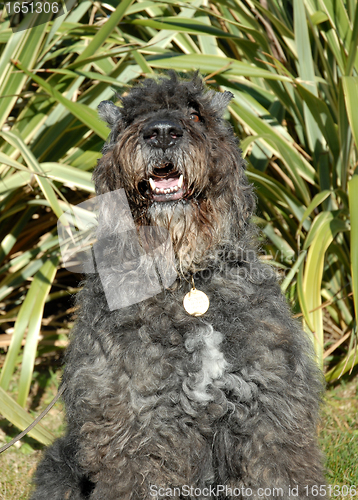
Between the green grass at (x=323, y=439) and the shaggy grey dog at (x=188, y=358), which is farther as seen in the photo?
the green grass at (x=323, y=439)

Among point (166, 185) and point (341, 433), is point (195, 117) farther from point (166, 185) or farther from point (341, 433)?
point (341, 433)

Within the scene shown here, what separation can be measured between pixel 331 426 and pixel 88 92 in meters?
3.04

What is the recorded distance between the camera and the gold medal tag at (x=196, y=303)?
2312 millimetres

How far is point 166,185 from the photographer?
97.4 inches

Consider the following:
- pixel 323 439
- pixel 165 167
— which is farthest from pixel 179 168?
pixel 323 439

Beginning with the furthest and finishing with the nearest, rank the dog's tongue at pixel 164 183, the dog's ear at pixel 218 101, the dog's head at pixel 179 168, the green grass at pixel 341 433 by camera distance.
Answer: the green grass at pixel 341 433 < the dog's ear at pixel 218 101 < the dog's tongue at pixel 164 183 < the dog's head at pixel 179 168

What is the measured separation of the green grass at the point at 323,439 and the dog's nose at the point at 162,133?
1.67 metres

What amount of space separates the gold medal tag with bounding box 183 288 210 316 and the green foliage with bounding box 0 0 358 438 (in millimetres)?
1303

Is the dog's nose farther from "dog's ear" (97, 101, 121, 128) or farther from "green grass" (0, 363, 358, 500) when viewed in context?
"green grass" (0, 363, 358, 500)

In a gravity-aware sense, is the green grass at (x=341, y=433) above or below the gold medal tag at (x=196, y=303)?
below

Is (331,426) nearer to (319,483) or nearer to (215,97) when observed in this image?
(319,483)

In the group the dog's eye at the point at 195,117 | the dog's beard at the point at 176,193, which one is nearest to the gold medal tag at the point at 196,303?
the dog's beard at the point at 176,193

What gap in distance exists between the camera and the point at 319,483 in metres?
2.33

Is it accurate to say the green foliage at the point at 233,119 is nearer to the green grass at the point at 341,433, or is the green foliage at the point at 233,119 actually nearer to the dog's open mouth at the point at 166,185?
the green grass at the point at 341,433
